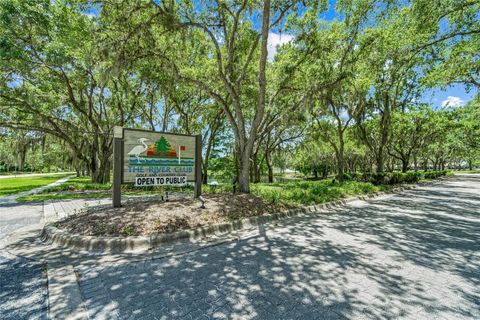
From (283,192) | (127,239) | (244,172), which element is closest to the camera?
(127,239)

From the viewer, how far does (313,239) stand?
434cm

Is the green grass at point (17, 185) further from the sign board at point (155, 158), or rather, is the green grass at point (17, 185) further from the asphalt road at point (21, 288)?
the asphalt road at point (21, 288)

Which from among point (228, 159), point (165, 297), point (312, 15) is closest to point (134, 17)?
point (312, 15)

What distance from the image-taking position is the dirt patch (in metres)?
4.22

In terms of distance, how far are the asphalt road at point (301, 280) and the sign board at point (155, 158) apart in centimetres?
284

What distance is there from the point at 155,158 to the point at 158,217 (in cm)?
192

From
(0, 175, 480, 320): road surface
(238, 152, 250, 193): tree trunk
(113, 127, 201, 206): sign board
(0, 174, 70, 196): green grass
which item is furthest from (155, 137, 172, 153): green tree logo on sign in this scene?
(0, 174, 70, 196): green grass

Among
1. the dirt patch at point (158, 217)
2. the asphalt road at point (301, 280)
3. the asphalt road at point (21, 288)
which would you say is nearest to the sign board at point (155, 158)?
the dirt patch at point (158, 217)

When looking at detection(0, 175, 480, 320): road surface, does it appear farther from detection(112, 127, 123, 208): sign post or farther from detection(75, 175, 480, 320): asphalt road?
detection(112, 127, 123, 208): sign post

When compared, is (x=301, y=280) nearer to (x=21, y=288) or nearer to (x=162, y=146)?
(x=21, y=288)

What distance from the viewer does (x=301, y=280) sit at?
2.76 metres

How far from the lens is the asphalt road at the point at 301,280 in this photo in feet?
7.27

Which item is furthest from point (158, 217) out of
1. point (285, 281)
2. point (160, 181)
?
point (285, 281)

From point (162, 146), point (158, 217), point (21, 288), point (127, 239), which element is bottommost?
point (21, 288)
